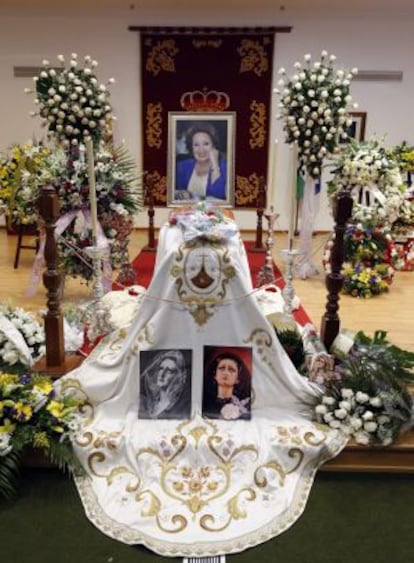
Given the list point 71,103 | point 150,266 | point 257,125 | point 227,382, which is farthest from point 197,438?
point 257,125

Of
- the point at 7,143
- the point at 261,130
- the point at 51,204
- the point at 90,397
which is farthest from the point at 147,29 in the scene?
the point at 90,397

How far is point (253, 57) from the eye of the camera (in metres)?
7.22

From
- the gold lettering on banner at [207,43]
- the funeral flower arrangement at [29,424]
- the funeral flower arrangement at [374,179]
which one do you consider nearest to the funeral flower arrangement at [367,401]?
the funeral flower arrangement at [29,424]

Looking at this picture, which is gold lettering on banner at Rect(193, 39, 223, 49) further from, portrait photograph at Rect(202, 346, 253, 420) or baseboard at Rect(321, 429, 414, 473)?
baseboard at Rect(321, 429, 414, 473)

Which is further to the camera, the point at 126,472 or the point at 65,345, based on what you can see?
the point at 65,345

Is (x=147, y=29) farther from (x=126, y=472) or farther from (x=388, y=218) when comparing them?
(x=126, y=472)

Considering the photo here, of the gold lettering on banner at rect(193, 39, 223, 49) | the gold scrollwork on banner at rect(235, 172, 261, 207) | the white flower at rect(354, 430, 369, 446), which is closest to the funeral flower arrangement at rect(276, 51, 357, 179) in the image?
the gold lettering on banner at rect(193, 39, 223, 49)

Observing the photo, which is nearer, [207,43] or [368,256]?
[368,256]

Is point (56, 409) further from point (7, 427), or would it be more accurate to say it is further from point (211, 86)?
point (211, 86)

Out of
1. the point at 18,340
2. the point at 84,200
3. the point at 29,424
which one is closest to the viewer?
the point at 29,424

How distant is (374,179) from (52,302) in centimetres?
361

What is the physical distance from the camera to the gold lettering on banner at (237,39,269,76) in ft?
23.5

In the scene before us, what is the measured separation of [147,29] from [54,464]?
20.5ft

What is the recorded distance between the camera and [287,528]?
7.20 ft
